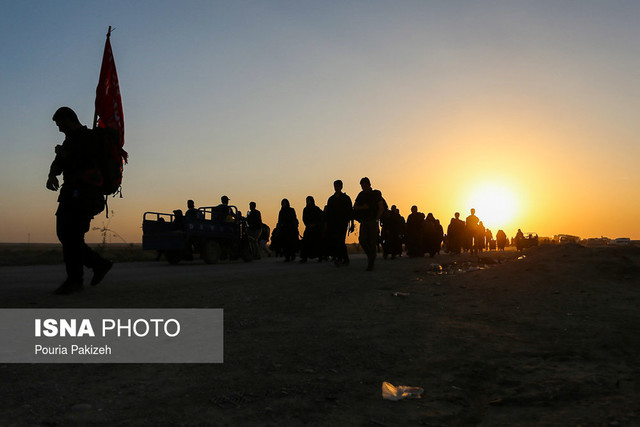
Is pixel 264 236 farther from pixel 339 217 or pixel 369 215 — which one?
pixel 369 215

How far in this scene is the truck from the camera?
15344mm

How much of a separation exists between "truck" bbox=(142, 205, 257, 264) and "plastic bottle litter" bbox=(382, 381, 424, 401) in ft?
41.8

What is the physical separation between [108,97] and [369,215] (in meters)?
5.32

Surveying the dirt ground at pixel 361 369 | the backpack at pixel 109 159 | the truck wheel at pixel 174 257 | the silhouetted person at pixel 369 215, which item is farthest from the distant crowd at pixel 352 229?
the backpack at pixel 109 159

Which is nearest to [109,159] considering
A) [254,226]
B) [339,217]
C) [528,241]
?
[339,217]

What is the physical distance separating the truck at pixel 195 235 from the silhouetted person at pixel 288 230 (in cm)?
153

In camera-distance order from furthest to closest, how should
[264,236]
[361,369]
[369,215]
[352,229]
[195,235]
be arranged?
1. [264,236]
2. [195,235]
3. [352,229]
4. [369,215]
5. [361,369]

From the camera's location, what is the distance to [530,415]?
9.03 ft

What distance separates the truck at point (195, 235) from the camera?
1534 centimetres

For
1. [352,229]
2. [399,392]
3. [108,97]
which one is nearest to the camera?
[399,392]

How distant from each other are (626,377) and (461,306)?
2.75 metres

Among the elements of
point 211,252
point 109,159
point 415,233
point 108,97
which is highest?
point 108,97

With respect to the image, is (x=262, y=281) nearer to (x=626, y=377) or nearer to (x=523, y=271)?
(x=523, y=271)

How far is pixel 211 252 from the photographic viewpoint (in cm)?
1608
